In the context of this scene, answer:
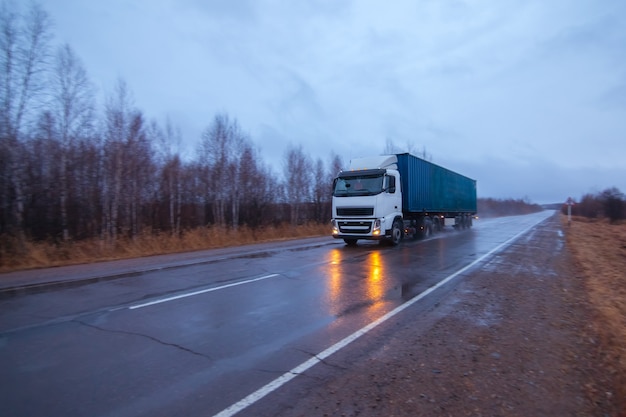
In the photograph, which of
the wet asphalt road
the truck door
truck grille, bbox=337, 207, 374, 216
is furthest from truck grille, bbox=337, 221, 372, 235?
the wet asphalt road

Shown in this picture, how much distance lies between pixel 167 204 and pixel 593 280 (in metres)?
24.0

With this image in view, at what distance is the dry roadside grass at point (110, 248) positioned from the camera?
11258mm

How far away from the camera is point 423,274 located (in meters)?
9.30

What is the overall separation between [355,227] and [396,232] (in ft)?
7.72

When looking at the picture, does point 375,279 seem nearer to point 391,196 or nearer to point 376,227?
point 376,227

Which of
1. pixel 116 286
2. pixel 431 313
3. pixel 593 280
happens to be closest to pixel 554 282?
pixel 593 280

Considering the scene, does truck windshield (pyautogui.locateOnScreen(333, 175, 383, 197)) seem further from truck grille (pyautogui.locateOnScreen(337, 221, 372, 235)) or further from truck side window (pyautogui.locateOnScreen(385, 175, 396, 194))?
truck grille (pyautogui.locateOnScreen(337, 221, 372, 235))

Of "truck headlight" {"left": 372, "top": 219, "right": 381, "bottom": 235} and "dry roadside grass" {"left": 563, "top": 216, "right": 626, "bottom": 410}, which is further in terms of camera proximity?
"truck headlight" {"left": 372, "top": 219, "right": 381, "bottom": 235}

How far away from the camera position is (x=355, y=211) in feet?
49.5

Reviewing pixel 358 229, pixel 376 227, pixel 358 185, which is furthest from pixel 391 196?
pixel 358 229

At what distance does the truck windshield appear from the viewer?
14.9 metres

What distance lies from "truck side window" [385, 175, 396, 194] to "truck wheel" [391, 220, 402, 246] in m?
1.71

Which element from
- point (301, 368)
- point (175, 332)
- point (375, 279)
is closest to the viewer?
point (301, 368)

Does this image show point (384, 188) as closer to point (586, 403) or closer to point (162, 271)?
point (162, 271)
